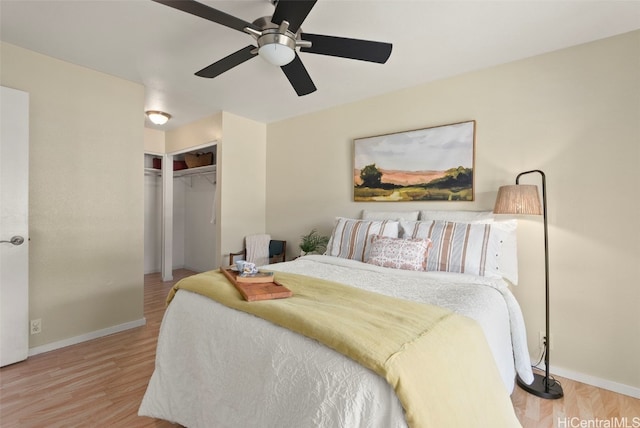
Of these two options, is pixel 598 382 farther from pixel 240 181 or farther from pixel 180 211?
pixel 180 211

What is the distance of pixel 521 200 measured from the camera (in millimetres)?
2070

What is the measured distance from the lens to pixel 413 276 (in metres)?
2.05

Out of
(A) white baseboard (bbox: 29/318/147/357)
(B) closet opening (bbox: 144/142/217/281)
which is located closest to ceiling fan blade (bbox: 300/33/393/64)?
(B) closet opening (bbox: 144/142/217/281)

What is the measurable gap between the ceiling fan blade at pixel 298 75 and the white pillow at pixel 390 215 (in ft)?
4.46

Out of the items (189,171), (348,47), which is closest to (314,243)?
(348,47)

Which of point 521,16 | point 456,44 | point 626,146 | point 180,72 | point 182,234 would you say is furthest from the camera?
point 182,234

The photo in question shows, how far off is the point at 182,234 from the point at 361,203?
150 inches

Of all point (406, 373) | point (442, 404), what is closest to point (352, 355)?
point (406, 373)

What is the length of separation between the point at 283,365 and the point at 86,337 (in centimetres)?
266

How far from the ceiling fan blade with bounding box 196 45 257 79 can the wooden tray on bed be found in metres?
1.36

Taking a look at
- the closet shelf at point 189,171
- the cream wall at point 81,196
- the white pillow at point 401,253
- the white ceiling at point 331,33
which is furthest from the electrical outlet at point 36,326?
the white pillow at point 401,253

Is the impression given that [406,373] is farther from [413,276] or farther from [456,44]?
[456,44]

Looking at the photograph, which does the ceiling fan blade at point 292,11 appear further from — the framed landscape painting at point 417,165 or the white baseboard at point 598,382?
the white baseboard at point 598,382

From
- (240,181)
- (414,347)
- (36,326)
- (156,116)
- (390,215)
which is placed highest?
(156,116)
